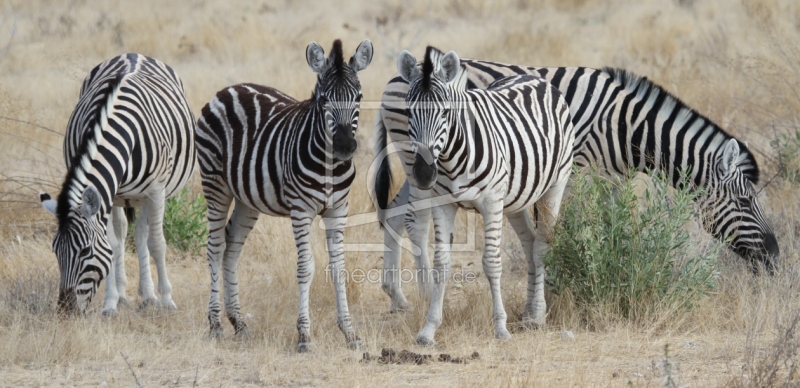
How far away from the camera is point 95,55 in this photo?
1623cm

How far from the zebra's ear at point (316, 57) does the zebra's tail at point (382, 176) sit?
201 cm

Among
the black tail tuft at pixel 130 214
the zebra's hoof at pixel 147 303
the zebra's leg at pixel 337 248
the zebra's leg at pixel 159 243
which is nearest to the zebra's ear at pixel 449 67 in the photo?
the zebra's leg at pixel 337 248

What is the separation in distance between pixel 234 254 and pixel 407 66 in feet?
6.36

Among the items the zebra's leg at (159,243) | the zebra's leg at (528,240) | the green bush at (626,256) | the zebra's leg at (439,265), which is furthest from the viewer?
the zebra's leg at (159,243)

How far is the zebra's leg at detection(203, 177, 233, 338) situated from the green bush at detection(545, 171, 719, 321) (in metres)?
2.39

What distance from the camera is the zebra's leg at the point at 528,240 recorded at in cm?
688

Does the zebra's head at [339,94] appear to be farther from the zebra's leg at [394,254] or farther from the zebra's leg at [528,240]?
the zebra's leg at [394,254]

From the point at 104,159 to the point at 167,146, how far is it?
3.45ft

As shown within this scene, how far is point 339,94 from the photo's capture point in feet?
18.6

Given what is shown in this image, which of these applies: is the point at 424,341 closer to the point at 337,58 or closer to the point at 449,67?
the point at 449,67

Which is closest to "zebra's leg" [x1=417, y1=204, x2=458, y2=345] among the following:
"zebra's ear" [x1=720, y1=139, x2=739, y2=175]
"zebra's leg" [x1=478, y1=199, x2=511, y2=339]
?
"zebra's leg" [x1=478, y1=199, x2=511, y2=339]

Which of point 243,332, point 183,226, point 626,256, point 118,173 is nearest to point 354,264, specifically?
point 243,332

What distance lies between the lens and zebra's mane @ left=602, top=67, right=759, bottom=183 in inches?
289

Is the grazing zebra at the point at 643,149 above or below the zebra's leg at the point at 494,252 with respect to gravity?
above
